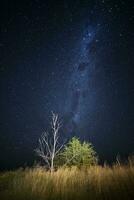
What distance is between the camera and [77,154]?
18.9 meters

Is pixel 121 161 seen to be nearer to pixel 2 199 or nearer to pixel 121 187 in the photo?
pixel 121 187

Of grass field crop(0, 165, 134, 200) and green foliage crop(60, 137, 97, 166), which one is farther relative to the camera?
green foliage crop(60, 137, 97, 166)

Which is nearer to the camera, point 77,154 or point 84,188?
point 84,188

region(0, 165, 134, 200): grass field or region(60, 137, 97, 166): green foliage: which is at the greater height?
region(60, 137, 97, 166): green foliage

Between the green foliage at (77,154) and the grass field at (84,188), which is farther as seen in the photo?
the green foliage at (77,154)

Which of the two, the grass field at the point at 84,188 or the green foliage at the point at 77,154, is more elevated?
the green foliage at the point at 77,154

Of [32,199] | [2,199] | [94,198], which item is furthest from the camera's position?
[2,199]

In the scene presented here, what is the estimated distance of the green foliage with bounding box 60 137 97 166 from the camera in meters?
18.9

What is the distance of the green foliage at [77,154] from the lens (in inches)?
743

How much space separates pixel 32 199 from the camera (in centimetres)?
663

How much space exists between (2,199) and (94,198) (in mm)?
2645

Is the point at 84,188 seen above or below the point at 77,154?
below

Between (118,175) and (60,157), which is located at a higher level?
(60,157)

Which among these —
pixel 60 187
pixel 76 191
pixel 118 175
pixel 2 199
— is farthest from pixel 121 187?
pixel 2 199
